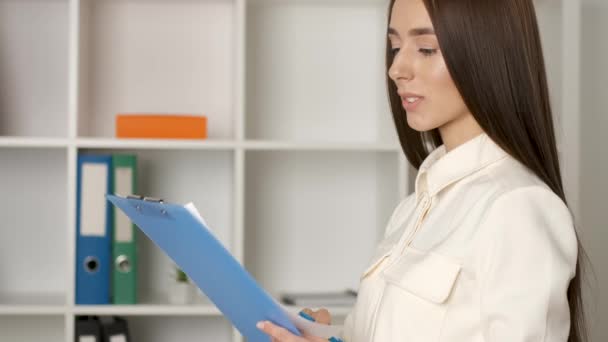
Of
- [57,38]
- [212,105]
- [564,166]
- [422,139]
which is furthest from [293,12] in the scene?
[422,139]

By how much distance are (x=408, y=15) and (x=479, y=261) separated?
1.28ft

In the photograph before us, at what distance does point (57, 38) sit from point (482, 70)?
185 cm

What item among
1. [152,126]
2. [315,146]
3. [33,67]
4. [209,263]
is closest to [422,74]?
[209,263]

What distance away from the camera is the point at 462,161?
51.6 inches

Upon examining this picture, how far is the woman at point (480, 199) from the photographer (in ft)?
3.70

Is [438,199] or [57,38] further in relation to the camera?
[57,38]

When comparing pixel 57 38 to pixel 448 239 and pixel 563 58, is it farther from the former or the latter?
pixel 448 239

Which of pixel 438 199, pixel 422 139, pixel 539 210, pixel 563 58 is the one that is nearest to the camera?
pixel 539 210

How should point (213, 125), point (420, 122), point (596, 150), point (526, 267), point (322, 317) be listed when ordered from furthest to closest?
point (213, 125) < point (596, 150) < point (322, 317) < point (420, 122) < point (526, 267)

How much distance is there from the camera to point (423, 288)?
123cm

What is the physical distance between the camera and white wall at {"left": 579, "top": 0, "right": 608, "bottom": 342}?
2.59 m

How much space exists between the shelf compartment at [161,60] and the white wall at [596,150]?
3.62 ft

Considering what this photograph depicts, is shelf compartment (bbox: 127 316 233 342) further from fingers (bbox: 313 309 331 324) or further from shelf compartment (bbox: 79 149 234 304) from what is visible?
fingers (bbox: 313 309 331 324)

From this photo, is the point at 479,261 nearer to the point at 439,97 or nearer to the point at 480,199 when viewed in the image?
Result: the point at 480,199
